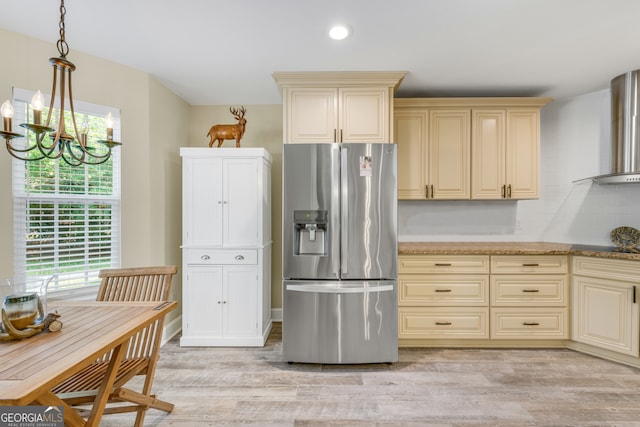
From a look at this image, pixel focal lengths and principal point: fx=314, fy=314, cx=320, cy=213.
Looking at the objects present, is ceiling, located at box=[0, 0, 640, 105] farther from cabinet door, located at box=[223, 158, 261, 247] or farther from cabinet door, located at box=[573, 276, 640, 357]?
cabinet door, located at box=[573, 276, 640, 357]

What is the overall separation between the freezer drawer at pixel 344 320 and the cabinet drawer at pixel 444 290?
1.36 feet

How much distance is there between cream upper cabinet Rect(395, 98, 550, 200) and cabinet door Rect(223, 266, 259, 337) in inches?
69.0

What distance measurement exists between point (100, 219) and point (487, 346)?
3.66 meters

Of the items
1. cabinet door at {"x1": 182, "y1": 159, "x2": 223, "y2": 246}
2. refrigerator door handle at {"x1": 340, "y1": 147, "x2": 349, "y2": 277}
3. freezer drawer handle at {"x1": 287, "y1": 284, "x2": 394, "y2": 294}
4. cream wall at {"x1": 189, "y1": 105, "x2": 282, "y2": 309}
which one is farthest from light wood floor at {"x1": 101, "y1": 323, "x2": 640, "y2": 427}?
cream wall at {"x1": 189, "y1": 105, "x2": 282, "y2": 309}

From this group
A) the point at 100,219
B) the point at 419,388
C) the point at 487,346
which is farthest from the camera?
the point at 487,346

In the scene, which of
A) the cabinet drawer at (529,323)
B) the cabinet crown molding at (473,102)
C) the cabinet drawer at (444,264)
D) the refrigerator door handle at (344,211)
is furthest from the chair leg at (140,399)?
the cabinet crown molding at (473,102)

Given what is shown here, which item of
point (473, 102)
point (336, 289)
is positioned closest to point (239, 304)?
point (336, 289)

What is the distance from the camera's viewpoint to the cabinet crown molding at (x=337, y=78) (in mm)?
2811

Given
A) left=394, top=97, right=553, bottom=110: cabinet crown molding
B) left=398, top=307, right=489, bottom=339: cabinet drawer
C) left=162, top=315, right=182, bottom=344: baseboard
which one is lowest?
left=162, top=315, right=182, bottom=344: baseboard

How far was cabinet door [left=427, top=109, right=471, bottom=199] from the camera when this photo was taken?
3.19 meters

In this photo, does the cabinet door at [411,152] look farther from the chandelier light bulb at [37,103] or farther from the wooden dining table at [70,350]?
the chandelier light bulb at [37,103]

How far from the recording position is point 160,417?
1982 millimetres

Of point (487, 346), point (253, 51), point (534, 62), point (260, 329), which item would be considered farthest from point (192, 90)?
point (487, 346)

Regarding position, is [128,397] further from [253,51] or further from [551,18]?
[551,18]
